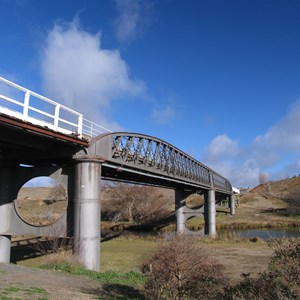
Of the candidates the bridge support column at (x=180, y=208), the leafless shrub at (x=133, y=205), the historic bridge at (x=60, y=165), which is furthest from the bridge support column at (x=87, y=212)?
the leafless shrub at (x=133, y=205)

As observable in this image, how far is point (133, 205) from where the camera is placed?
3191 inches

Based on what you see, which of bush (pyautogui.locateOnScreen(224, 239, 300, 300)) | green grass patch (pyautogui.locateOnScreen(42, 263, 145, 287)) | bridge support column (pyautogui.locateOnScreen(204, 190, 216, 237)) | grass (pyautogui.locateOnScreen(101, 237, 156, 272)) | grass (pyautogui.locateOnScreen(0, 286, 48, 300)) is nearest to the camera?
bush (pyautogui.locateOnScreen(224, 239, 300, 300))

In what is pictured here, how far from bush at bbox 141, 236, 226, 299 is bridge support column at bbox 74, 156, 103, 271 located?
29.5 feet

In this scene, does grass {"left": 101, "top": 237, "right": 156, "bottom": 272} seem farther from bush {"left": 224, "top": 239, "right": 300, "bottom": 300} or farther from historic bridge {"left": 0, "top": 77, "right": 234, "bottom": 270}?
bush {"left": 224, "top": 239, "right": 300, "bottom": 300}

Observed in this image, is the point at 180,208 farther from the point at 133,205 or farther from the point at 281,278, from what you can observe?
the point at 281,278

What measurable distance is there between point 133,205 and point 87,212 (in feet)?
192

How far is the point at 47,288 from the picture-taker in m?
13.4

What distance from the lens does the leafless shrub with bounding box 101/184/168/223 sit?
262 ft

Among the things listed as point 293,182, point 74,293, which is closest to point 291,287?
point 74,293

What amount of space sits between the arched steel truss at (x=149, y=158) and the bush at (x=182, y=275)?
Result: 1187 cm

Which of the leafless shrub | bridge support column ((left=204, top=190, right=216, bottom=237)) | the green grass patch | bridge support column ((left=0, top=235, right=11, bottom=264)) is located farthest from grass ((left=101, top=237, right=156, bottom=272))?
the leafless shrub

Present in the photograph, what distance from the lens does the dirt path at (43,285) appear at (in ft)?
39.6

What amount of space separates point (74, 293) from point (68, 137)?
10.9 m

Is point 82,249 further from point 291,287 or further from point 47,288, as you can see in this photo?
point 291,287
